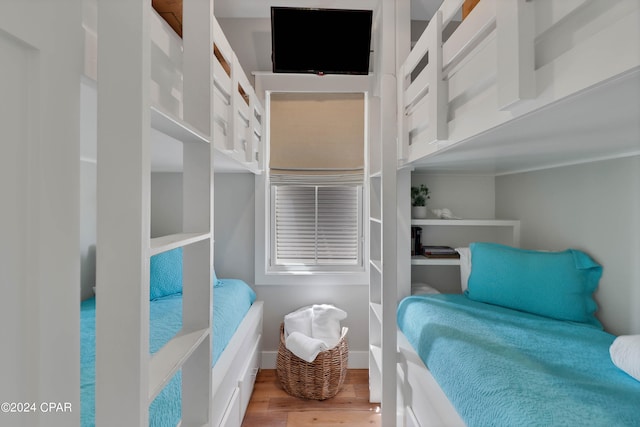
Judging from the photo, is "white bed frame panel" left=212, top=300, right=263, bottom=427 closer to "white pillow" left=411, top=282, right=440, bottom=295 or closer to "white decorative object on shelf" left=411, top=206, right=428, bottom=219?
"white pillow" left=411, top=282, right=440, bottom=295

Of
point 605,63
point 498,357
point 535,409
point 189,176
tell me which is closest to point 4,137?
point 189,176

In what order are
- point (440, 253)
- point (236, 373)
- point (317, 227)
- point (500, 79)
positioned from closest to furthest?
point (500, 79), point (236, 373), point (440, 253), point (317, 227)

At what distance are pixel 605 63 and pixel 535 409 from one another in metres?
0.88

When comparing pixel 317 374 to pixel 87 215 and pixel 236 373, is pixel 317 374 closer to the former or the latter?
pixel 236 373

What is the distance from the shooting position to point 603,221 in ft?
5.73

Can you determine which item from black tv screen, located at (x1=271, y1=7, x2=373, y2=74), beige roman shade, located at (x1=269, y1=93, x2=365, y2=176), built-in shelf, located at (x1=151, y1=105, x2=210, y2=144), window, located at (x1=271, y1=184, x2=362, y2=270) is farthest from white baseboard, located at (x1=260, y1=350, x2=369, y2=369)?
black tv screen, located at (x1=271, y1=7, x2=373, y2=74)

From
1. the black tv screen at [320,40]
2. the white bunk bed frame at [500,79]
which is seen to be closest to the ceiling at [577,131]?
the white bunk bed frame at [500,79]

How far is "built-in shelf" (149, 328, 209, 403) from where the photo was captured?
79cm

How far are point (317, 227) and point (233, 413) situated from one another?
1.56 metres

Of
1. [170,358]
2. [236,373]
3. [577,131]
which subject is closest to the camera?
[170,358]

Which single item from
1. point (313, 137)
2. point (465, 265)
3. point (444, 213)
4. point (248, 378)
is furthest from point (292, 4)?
point (248, 378)

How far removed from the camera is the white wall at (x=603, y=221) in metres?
1.60

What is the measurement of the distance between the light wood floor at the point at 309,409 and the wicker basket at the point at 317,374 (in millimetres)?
59

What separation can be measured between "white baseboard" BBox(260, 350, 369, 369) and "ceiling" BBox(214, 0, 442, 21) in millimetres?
2757
